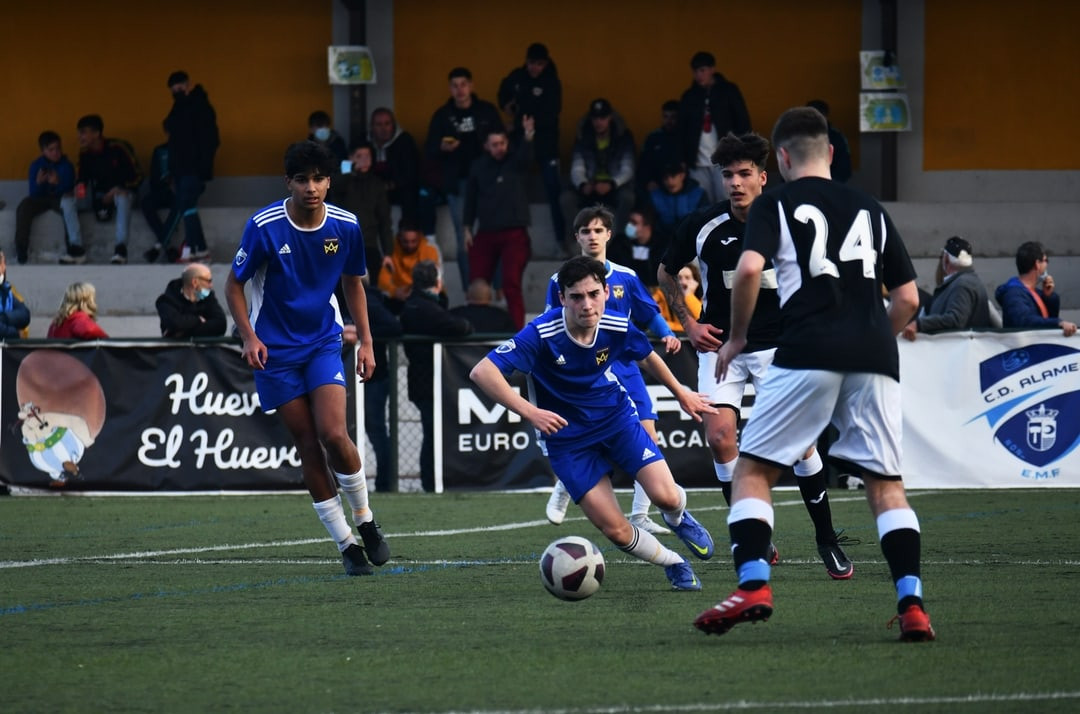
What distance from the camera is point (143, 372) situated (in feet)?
47.8

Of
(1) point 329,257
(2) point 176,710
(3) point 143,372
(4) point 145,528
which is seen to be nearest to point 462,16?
(3) point 143,372

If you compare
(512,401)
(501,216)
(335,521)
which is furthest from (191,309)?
(512,401)

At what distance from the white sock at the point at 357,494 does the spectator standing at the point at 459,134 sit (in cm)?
996

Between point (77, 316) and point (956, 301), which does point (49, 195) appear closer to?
point (77, 316)

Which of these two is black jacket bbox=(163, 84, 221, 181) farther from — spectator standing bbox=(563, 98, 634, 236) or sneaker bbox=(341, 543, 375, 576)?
sneaker bbox=(341, 543, 375, 576)

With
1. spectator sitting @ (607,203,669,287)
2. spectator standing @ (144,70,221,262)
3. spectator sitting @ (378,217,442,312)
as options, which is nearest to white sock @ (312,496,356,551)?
spectator sitting @ (607,203,669,287)

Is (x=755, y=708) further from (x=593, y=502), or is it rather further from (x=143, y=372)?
(x=143, y=372)

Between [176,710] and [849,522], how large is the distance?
7.11m

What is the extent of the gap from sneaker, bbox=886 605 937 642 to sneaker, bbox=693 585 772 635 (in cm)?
46

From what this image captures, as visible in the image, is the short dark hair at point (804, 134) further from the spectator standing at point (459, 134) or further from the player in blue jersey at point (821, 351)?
the spectator standing at point (459, 134)

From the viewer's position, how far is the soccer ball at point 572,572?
24.0 ft

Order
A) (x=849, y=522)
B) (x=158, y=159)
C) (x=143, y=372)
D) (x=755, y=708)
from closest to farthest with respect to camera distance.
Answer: (x=755, y=708)
(x=849, y=522)
(x=143, y=372)
(x=158, y=159)

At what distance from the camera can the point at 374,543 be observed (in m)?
8.87

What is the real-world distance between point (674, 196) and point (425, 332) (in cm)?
452
